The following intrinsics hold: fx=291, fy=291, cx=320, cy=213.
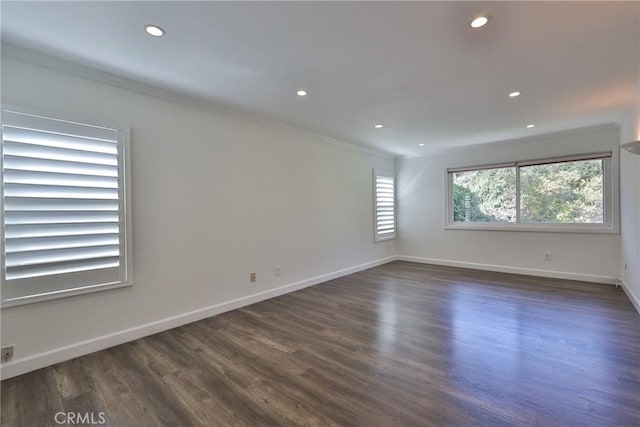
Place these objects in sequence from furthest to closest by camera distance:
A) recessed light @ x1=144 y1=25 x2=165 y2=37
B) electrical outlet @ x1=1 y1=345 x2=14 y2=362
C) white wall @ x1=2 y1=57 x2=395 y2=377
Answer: white wall @ x1=2 y1=57 x2=395 y2=377 < electrical outlet @ x1=1 y1=345 x2=14 y2=362 < recessed light @ x1=144 y1=25 x2=165 y2=37

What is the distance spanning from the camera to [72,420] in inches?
68.0

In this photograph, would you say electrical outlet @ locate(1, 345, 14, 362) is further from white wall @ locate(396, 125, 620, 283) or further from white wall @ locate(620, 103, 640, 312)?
white wall @ locate(396, 125, 620, 283)

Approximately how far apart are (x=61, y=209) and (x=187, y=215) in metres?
1.04

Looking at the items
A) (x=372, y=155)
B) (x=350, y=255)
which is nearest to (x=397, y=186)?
(x=372, y=155)

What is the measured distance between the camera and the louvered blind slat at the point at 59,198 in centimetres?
216

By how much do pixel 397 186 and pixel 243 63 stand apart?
15.9 ft

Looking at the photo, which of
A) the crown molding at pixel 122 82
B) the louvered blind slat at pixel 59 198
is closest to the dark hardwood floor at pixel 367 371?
the louvered blind slat at pixel 59 198

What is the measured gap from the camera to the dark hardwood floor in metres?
1.75

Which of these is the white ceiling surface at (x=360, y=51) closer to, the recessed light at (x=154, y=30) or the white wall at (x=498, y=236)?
the recessed light at (x=154, y=30)

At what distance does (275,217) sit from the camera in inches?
159

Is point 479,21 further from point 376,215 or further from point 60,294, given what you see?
point 376,215

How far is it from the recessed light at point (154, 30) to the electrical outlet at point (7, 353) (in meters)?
2.50

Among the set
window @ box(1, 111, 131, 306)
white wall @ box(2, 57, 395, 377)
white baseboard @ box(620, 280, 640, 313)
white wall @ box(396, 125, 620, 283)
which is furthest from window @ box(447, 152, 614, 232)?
window @ box(1, 111, 131, 306)

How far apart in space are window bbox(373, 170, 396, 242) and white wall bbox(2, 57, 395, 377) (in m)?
1.31
